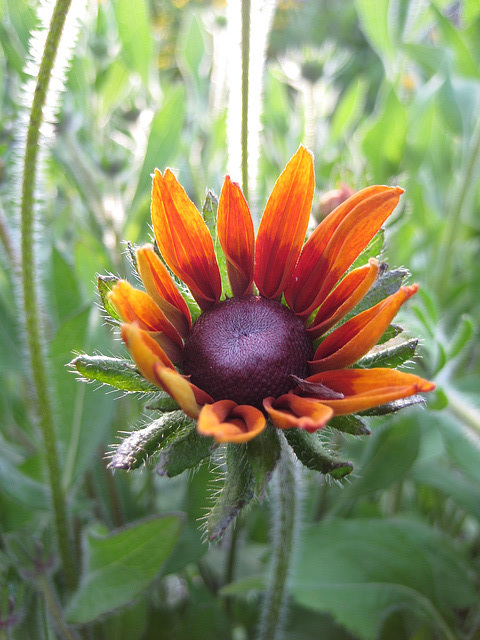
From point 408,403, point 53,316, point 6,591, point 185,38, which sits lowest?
point 6,591

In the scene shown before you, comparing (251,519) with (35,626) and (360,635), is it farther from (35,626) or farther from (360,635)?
(35,626)

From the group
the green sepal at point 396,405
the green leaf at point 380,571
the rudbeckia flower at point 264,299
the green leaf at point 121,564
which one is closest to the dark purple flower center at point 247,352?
the rudbeckia flower at point 264,299

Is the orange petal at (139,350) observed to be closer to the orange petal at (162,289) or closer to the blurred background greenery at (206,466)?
the orange petal at (162,289)

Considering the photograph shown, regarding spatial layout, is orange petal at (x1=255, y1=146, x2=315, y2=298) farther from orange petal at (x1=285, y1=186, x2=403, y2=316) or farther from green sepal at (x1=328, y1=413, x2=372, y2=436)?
green sepal at (x1=328, y1=413, x2=372, y2=436)

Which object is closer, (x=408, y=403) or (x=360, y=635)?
(x=408, y=403)

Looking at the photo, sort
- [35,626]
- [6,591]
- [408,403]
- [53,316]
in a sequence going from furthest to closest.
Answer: [53,316]
[35,626]
[6,591]
[408,403]

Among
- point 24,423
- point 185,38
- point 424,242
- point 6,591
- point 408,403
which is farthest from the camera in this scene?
point 185,38

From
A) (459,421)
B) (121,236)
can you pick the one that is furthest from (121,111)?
(459,421)
